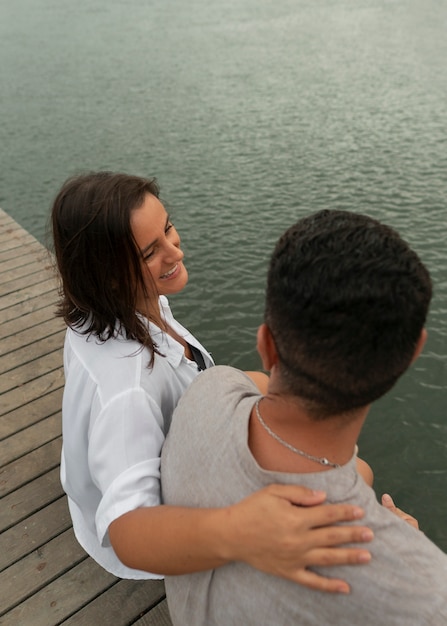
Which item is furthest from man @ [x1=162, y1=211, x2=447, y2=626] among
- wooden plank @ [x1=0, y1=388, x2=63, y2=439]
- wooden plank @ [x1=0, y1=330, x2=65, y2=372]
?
wooden plank @ [x1=0, y1=330, x2=65, y2=372]

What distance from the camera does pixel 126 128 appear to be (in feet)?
44.7

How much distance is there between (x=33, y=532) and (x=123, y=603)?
29.8 inches

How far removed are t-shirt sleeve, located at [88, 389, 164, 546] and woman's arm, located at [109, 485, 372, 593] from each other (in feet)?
0.75

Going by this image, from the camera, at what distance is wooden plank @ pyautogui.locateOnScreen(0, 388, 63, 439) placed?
4.07 meters

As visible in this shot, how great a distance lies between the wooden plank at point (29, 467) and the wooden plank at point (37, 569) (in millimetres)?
564

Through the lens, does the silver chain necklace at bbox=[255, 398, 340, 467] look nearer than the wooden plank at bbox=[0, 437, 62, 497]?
Yes

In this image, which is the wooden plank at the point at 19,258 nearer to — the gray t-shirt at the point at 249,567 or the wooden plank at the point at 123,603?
the wooden plank at the point at 123,603

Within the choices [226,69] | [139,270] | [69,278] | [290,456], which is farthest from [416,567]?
[226,69]

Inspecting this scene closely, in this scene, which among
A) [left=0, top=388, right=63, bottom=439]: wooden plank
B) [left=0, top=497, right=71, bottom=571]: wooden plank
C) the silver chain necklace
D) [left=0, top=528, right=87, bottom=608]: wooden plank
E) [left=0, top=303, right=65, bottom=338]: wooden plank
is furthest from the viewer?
[left=0, top=303, right=65, bottom=338]: wooden plank

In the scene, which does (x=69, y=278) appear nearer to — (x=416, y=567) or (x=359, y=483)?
(x=359, y=483)

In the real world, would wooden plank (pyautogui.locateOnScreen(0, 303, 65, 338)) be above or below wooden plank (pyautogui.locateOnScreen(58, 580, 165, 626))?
below

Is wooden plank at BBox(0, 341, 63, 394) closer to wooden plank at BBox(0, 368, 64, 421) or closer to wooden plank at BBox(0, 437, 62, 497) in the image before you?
wooden plank at BBox(0, 368, 64, 421)

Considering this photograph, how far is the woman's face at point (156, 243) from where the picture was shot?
2.22 meters

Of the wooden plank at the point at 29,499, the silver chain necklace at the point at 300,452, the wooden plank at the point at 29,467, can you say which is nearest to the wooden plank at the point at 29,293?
the wooden plank at the point at 29,467
